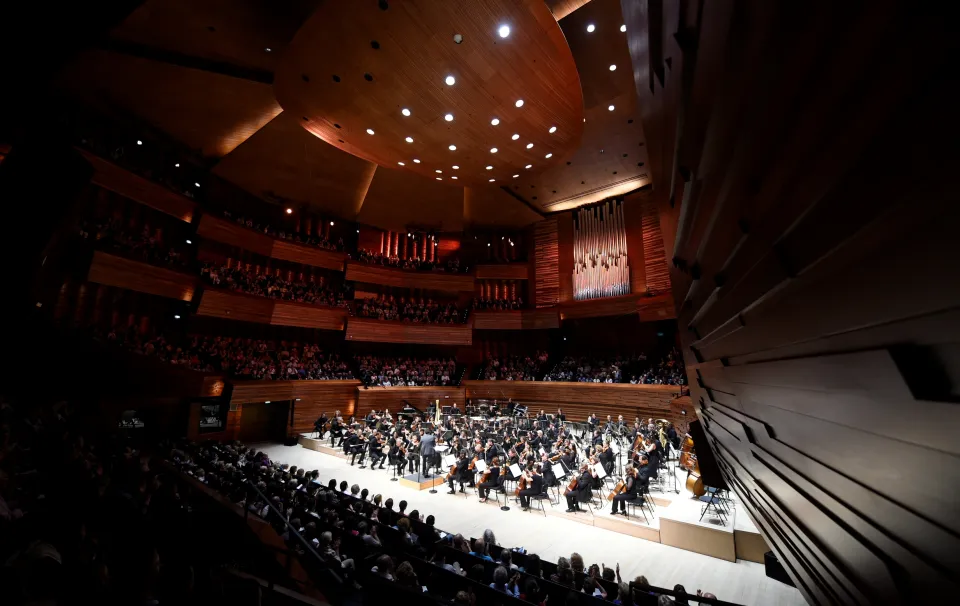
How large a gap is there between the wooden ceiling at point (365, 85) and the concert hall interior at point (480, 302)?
101mm

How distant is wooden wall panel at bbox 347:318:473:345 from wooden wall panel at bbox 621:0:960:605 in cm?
1928

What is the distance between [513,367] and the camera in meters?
21.6

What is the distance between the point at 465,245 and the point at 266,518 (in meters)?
19.8

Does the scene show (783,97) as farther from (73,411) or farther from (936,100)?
(73,411)

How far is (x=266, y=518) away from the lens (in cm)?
593

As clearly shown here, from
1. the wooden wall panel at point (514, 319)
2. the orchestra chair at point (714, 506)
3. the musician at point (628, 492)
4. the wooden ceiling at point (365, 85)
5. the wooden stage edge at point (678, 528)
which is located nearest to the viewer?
the wooden stage edge at point (678, 528)

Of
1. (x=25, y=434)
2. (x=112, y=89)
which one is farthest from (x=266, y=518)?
(x=112, y=89)

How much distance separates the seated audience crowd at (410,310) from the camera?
67.7 ft

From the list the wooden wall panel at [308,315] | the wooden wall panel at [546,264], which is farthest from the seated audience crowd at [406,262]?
the wooden wall panel at [546,264]

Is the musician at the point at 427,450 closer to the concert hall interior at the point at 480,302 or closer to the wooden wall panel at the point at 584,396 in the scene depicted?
the concert hall interior at the point at 480,302

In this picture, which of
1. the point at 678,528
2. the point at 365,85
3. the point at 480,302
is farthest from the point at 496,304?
the point at 678,528

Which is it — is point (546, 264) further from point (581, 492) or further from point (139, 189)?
point (139, 189)

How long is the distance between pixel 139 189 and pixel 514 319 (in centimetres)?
1575

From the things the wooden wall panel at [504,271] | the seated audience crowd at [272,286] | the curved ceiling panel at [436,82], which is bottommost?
the seated audience crowd at [272,286]
